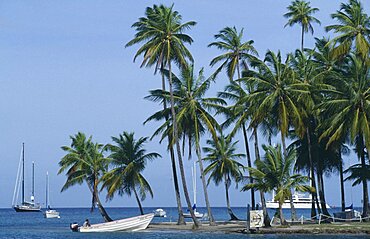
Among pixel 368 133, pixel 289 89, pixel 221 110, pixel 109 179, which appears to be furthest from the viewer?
pixel 109 179

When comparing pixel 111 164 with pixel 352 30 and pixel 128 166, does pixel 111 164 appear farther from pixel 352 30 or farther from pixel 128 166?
pixel 352 30

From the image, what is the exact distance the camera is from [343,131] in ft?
179

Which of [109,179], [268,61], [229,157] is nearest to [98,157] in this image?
[109,179]

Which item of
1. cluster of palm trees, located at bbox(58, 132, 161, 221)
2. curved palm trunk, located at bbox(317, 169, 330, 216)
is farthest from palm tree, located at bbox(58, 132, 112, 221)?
curved palm trunk, located at bbox(317, 169, 330, 216)

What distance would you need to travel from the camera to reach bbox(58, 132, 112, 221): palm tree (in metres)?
74.4

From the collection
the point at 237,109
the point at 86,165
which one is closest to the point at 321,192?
the point at 237,109

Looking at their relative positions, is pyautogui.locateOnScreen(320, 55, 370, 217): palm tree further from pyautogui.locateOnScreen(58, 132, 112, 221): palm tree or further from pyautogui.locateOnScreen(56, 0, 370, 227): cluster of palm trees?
pyautogui.locateOnScreen(58, 132, 112, 221): palm tree

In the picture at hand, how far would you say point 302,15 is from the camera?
2795 inches

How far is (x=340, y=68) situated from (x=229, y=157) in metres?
17.4

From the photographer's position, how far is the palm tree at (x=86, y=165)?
244 ft

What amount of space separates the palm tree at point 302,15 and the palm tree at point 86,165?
25.8 metres

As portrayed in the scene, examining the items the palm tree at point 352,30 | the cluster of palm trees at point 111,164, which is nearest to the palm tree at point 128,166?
the cluster of palm trees at point 111,164

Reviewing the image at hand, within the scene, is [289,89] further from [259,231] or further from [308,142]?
[259,231]

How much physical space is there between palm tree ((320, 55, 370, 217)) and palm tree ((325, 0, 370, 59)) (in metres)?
1.42
